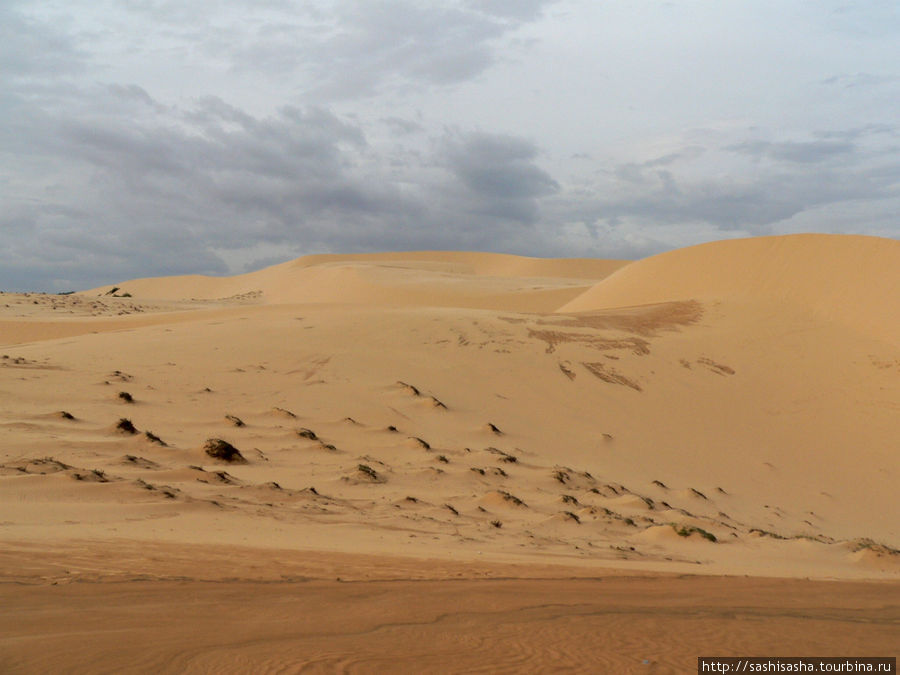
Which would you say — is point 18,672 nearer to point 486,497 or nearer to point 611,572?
point 611,572

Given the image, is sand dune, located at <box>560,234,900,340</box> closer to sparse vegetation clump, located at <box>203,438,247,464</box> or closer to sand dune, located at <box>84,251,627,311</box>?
sand dune, located at <box>84,251,627,311</box>

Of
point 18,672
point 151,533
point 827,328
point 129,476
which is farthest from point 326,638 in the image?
point 827,328

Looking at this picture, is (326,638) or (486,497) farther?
(486,497)

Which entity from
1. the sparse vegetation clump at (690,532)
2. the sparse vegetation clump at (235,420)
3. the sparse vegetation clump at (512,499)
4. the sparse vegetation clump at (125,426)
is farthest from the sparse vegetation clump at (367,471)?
the sparse vegetation clump at (690,532)

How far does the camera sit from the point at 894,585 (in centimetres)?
579

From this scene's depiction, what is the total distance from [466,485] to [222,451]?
256 centimetres

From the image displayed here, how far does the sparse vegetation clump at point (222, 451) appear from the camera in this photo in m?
7.70

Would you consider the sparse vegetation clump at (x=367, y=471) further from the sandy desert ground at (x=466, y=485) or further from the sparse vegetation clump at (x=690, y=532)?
the sparse vegetation clump at (x=690, y=532)

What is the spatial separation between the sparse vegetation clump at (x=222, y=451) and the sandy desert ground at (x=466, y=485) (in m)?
0.03

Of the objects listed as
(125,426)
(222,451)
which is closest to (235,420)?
(125,426)

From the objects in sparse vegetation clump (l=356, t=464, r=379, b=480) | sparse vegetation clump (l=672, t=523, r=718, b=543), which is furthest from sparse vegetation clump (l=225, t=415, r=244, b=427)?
sparse vegetation clump (l=672, t=523, r=718, b=543)

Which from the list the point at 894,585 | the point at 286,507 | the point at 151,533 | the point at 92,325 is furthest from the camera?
the point at 92,325

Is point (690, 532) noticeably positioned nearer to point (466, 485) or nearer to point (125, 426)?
point (466, 485)

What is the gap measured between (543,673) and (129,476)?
15.1 ft
